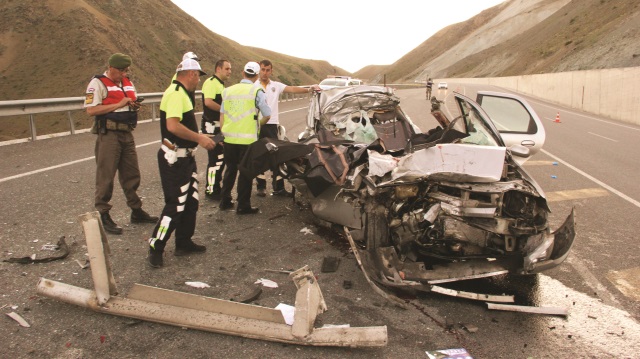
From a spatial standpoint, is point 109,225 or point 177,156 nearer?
point 177,156

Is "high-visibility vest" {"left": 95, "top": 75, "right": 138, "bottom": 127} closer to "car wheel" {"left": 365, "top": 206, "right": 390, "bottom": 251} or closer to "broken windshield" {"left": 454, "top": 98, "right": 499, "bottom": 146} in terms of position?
"car wheel" {"left": 365, "top": 206, "right": 390, "bottom": 251}

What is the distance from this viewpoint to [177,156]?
4656 mm

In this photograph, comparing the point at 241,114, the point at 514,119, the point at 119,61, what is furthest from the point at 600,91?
the point at 119,61

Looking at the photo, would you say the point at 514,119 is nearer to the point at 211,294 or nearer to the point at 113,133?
the point at 211,294

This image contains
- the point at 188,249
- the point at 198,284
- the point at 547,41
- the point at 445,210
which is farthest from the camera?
the point at 547,41

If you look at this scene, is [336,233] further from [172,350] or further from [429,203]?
[172,350]

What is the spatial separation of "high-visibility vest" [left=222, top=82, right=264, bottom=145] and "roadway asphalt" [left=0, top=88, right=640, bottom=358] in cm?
103

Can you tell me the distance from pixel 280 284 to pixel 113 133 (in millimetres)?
2859

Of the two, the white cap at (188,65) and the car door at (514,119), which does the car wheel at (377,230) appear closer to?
the car door at (514,119)

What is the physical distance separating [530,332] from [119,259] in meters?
3.75

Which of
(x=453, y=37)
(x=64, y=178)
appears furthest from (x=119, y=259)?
(x=453, y=37)

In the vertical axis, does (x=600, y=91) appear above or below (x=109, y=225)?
above

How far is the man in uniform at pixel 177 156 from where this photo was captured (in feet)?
14.9

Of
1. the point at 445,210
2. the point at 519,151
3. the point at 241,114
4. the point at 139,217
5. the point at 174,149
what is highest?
the point at 241,114
